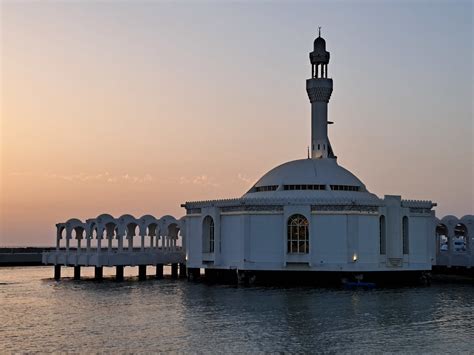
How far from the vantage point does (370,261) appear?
80.8 meters

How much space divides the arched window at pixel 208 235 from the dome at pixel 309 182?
17.8 ft

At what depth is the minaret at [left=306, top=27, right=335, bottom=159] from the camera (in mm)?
97125

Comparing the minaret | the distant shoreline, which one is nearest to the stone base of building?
the minaret

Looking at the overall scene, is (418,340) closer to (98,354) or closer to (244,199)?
(98,354)

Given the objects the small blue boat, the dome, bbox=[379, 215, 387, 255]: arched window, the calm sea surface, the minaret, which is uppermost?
the minaret

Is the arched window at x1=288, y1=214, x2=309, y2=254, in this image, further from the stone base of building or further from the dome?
the dome

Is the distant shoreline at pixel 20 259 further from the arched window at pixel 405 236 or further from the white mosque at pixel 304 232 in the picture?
the arched window at pixel 405 236

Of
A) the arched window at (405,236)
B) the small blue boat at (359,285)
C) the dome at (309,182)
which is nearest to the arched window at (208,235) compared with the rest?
the dome at (309,182)

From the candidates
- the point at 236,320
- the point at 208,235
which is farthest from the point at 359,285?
the point at 236,320

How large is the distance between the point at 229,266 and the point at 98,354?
4422cm

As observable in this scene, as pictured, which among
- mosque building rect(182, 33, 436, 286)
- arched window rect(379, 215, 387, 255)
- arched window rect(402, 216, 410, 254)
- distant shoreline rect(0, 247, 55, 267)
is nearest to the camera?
mosque building rect(182, 33, 436, 286)

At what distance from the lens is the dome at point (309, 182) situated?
85375 millimetres

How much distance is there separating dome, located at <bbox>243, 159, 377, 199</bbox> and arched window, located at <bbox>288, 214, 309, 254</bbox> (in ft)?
11.7

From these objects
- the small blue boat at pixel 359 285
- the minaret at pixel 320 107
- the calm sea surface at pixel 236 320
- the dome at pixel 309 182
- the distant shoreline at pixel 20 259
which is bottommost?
the calm sea surface at pixel 236 320
